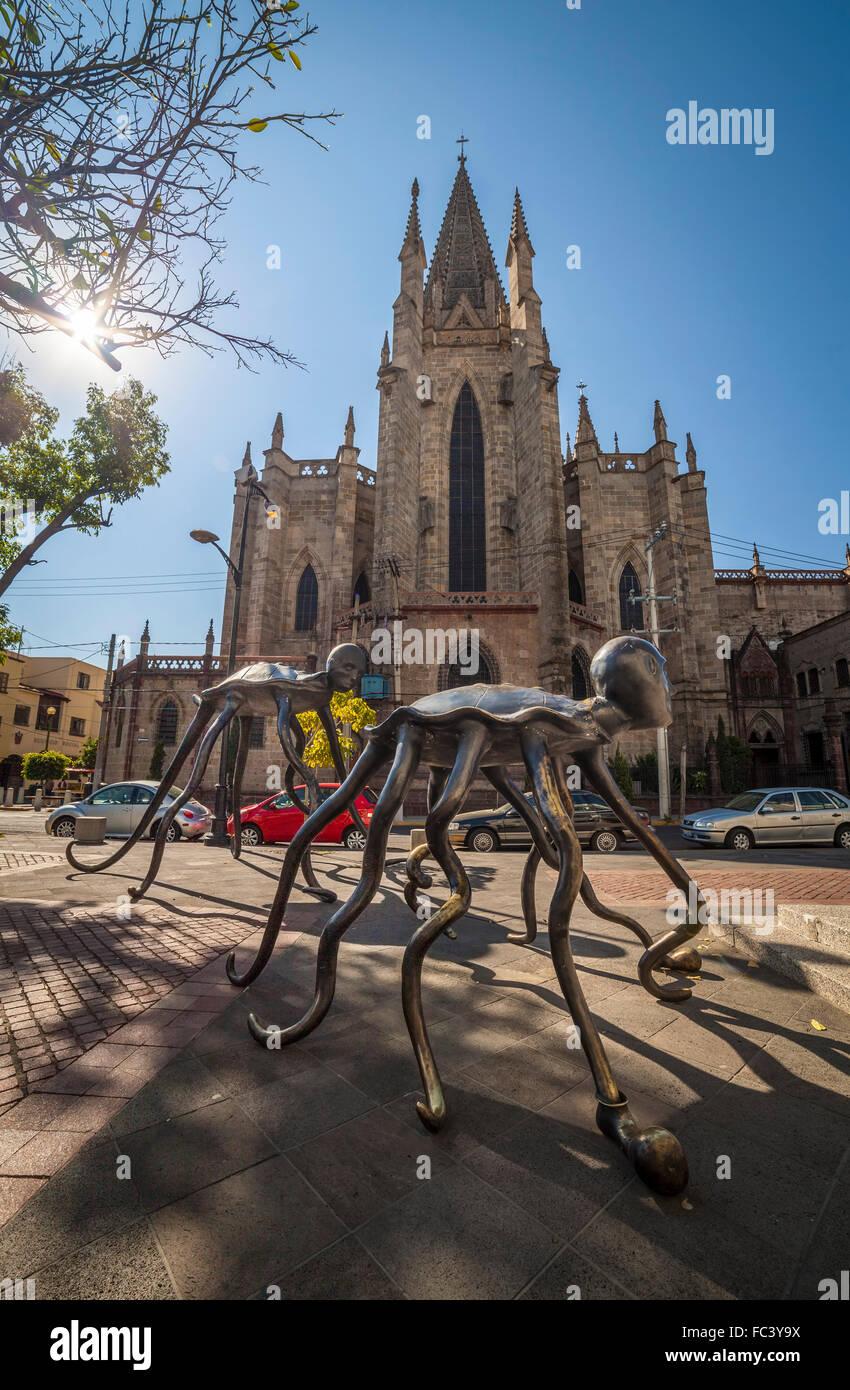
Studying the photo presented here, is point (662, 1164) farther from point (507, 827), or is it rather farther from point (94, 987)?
point (507, 827)

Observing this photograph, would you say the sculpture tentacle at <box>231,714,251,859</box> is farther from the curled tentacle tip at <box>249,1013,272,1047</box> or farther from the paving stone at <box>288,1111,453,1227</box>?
the paving stone at <box>288,1111,453,1227</box>

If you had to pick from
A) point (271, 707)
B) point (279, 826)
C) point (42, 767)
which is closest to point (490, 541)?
point (279, 826)

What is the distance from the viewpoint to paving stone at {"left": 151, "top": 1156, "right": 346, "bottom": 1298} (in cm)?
127

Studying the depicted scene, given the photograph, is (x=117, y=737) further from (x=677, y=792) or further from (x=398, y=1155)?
(x=398, y=1155)

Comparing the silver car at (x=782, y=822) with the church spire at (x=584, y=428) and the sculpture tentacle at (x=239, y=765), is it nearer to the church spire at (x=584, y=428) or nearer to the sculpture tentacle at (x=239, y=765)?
the sculpture tentacle at (x=239, y=765)

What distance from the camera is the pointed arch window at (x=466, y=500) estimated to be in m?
26.7

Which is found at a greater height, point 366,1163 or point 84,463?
point 84,463

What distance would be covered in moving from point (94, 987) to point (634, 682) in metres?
3.61

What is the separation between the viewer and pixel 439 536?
26.5 metres

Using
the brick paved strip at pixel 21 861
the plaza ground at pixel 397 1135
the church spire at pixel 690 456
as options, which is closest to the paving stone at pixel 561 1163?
the plaza ground at pixel 397 1135

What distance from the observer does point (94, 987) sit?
10.7 feet

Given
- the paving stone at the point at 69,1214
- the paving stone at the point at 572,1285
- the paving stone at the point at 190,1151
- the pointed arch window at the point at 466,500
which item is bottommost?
the paving stone at the point at 190,1151

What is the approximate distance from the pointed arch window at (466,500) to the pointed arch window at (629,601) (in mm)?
7697
